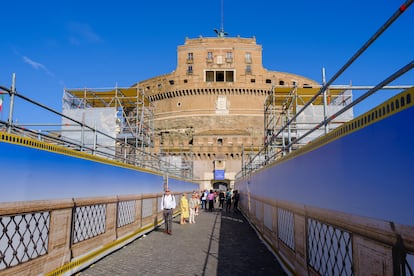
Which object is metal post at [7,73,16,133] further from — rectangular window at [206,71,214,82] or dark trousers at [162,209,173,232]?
rectangular window at [206,71,214,82]

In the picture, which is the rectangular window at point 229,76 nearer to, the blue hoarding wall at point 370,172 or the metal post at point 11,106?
the metal post at point 11,106

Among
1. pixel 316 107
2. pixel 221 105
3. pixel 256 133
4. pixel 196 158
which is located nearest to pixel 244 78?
pixel 221 105

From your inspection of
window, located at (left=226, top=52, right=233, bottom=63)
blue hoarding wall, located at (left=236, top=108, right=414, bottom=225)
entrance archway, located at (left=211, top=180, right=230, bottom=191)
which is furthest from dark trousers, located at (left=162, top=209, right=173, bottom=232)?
window, located at (left=226, top=52, right=233, bottom=63)

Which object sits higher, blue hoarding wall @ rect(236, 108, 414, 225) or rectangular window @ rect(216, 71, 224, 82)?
rectangular window @ rect(216, 71, 224, 82)

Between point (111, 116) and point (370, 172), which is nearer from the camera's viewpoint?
point (370, 172)

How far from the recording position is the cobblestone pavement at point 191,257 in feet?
21.4

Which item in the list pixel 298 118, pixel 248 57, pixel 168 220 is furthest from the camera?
pixel 248 57

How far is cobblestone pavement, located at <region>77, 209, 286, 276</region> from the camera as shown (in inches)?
257

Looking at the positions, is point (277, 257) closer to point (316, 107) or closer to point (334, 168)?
point (334, 168)

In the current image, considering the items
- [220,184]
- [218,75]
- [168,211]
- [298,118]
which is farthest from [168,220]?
[218,75]

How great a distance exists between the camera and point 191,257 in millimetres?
7863

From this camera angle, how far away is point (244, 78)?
2495 inches

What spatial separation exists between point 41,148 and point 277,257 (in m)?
5.28

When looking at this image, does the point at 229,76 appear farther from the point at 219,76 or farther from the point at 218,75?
the point at 218,75
